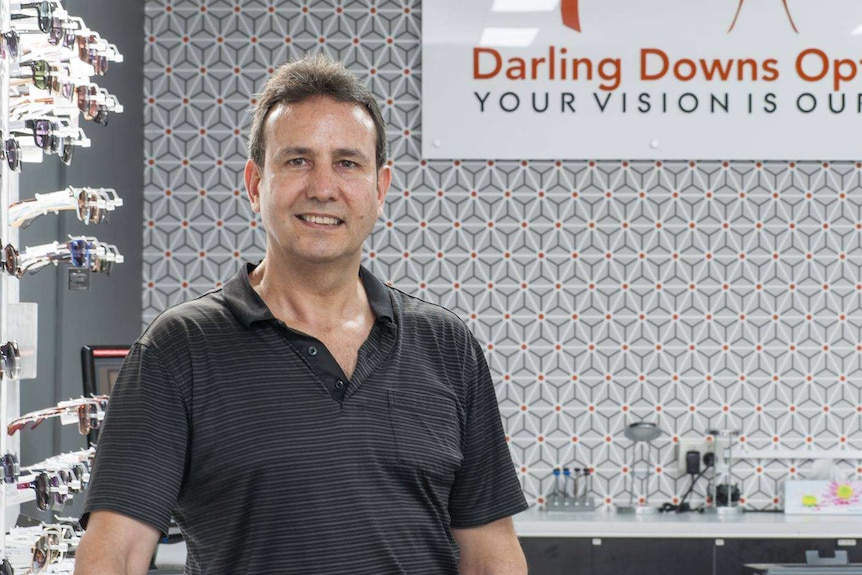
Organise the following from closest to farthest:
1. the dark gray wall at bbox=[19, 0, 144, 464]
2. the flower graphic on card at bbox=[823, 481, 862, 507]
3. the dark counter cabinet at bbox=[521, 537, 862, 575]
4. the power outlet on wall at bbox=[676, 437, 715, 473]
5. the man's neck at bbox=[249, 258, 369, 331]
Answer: the man's neck at bbox=[249, 258, 369, 331] < the dark gray wall at bbox=[19, 0, 144, 464] < the dark counter cabinet at bbox=[521, 537, 862, 575] < the flower graphic on card at bbox=[823, 481, 862, 507] < the power outlet on wall at bbox=[676, 437, 715, 473]

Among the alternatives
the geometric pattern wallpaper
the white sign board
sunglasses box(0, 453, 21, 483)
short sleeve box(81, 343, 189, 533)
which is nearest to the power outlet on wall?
the geometric pattern wallpaper

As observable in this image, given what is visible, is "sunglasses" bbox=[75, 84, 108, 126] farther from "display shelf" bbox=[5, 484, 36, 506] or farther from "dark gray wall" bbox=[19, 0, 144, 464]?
"dark gray wall" bbox=[19, 0, 144, 464]

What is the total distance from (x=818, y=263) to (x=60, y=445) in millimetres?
3098

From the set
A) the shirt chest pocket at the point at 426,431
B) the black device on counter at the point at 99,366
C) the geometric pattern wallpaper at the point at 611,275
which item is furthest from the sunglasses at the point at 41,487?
the geometric pattern wallpaper at the point at 611,275

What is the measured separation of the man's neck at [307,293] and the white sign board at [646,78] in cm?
344

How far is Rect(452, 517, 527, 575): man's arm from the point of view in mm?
1639

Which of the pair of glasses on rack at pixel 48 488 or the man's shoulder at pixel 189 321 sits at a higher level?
the man's shoulder at pixel 189 321

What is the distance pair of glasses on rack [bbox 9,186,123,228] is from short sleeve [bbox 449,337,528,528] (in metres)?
0.69

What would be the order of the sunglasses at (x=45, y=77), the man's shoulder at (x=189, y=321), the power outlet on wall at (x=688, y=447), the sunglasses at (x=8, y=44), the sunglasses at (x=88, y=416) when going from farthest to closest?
the power outlet on wall at (x=688, y=447) → the sunglasses at (x=88, y=416) → the sunglasses at (x=45, y=77) → the sunglasses at (x=8, y=44) → the man's shoulder at (x=189, y=321)

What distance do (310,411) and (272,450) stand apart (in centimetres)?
7

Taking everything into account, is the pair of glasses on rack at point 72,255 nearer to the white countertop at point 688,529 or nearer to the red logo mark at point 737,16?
the white countertop at point 688,529

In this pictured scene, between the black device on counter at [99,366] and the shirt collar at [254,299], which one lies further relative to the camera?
the black device on counter at [99,366]

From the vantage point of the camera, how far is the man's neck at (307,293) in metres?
1.57

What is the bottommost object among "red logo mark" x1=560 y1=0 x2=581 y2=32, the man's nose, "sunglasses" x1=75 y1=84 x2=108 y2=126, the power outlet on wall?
the power outlet on wall
